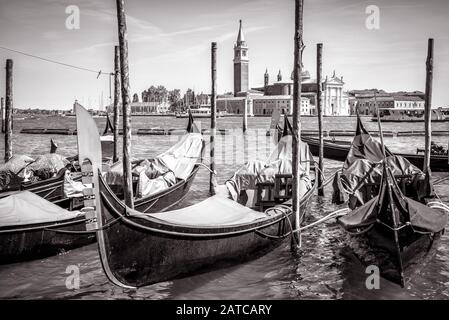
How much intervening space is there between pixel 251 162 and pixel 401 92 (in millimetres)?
110356

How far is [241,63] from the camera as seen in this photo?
87250mm

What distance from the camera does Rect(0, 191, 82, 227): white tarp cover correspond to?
5.74m

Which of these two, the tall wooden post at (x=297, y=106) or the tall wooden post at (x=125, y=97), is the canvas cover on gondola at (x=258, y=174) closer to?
the tall wooden post at (x=297, y=106)

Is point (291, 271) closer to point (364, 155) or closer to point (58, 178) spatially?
point (364, 155)

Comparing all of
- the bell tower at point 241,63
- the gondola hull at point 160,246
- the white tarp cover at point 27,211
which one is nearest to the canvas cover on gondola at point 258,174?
the gondola hull at point 160,246

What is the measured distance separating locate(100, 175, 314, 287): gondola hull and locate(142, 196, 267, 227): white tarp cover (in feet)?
0.43

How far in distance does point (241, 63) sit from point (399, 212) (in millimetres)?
84293

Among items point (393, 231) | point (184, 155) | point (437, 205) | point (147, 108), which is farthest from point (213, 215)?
point (147, 108)

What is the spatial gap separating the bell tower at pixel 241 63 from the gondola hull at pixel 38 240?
8193cm

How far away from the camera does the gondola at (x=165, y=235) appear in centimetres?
423

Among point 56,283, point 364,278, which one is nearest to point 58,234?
point 56,283

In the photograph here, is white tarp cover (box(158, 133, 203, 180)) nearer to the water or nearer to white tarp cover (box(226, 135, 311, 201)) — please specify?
white tarp cover (box(226, 135, 311, 201))

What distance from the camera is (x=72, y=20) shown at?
600 centimetres

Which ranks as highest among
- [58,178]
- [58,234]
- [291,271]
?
[58,178]
